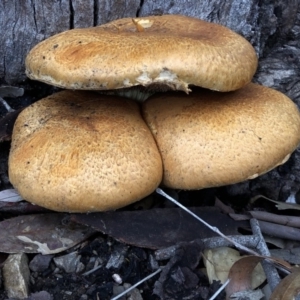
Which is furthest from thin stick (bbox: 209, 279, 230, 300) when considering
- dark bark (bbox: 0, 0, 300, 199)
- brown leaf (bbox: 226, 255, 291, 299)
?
dark bark (bbox: 0, 0, 300, 199)

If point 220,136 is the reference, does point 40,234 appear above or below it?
below

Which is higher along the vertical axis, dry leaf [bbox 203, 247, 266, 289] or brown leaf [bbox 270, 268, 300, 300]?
brown leaf [bbox 270, 268, 300, 300]

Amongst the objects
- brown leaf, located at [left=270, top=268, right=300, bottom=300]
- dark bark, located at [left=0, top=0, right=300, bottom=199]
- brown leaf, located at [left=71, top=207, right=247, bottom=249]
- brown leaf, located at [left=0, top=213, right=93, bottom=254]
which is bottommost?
brown leaf, located at [left=0, top=213, right=93, bottom=254]

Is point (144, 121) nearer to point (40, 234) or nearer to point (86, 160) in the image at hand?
point (86, 160)

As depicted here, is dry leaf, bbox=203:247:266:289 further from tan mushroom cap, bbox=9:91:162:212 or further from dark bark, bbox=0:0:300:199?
dark bark, bbox=0:0:300:199

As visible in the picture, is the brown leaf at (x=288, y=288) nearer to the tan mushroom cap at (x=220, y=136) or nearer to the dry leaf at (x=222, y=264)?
the dry leaf at (x=222, y=264)

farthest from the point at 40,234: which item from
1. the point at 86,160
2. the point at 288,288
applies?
the point at 288,288

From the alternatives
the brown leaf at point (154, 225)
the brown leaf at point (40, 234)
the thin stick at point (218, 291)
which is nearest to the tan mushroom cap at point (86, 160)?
the brown leaf at point (154, 225)
